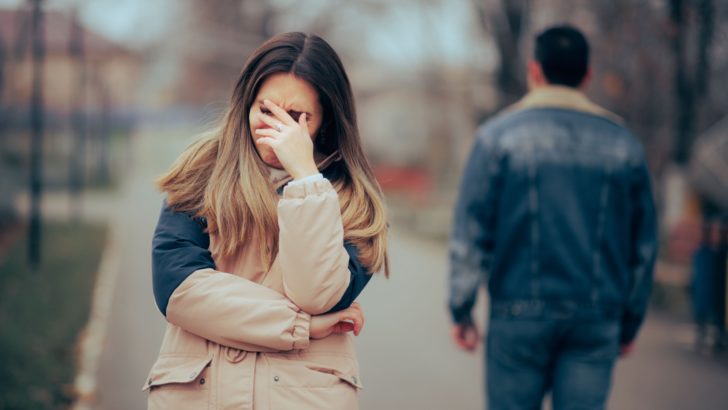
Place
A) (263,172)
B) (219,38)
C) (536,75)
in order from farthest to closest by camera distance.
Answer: (219,38) < (536,75) < (263,172)

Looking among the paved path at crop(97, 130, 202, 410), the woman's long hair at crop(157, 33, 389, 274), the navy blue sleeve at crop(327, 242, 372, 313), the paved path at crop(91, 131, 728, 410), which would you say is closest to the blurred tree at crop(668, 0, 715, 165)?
the paved path at crop(91, 131, 728, 410)

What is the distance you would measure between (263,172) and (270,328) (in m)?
0.44

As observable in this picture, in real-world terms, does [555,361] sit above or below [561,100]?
below

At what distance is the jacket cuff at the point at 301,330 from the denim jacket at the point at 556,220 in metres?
1.53

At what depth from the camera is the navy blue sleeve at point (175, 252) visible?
2398mm

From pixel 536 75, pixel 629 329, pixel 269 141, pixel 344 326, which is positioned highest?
pixel 536 75

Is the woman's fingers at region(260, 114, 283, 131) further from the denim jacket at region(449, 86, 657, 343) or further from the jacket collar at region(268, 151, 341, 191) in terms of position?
the denim jacket at region(449, 86, 657, 343)

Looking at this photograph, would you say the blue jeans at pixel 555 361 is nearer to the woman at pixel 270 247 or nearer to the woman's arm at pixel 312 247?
the woman at pixel 270 247

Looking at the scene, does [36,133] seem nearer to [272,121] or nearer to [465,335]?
[465,335]

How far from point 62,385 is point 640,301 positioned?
4289 millimetres

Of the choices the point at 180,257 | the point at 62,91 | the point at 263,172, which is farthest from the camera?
the point at 62,91

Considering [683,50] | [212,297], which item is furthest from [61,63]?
[212,297]

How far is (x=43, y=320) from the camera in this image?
8719mm

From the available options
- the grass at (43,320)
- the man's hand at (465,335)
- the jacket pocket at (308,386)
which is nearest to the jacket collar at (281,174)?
the jacket pocket at (308,386)
